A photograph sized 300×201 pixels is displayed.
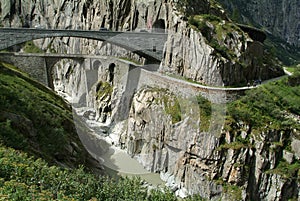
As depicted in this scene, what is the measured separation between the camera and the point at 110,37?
45906 millimetres

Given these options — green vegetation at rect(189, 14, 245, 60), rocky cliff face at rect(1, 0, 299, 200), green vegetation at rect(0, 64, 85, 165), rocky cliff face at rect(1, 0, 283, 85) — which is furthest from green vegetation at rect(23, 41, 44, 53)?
green vegetation at rect(0, 64, 85, 165)

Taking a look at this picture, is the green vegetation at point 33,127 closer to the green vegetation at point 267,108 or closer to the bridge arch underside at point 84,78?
the green vegetation at point 267,108

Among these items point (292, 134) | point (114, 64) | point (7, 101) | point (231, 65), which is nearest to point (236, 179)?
point (292, 134)

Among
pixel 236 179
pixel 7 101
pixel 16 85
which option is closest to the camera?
pixel 7 101

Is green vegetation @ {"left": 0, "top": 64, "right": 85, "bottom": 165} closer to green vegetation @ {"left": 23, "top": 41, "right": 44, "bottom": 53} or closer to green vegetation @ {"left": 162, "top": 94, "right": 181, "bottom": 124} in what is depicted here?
green vegetation @ {"left": 162, "top": 94, "right": 181, "bottom": 124}

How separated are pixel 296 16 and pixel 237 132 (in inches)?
6193

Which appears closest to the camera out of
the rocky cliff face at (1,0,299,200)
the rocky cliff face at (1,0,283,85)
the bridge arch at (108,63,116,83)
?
the rocky cliff face at (1,0,299,200)

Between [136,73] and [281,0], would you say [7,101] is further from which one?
[281,0]

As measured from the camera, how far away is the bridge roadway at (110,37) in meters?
40.9

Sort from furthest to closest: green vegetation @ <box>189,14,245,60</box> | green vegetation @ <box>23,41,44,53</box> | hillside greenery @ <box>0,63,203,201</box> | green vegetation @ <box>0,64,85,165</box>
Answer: green vegetation @ <box>23,41,44,53</box> < green vegetation @ <box>189,14,245,60</box> < green vegetation @ <box>0,64,85,165</box> < hillside greenery @ <box>0,63,203,201</box>

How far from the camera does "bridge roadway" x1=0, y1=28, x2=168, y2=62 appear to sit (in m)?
40.9

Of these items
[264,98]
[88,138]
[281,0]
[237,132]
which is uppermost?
[281,0]

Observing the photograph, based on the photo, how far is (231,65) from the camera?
34844 millimetres

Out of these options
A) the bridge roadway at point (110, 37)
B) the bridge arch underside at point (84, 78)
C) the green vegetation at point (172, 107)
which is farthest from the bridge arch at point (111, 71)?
the green vegetation at point (172, 107)
